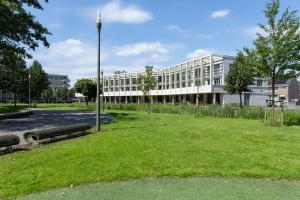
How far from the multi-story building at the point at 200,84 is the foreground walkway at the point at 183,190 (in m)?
40.5

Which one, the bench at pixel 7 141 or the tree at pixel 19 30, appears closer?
the bench at pixel 7 141

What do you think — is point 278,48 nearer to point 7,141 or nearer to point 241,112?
point 241,112

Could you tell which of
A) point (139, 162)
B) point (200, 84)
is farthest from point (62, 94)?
point (139, 162)

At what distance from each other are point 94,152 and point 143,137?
3.28m

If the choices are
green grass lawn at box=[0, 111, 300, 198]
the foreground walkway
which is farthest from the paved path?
the foreground walkway

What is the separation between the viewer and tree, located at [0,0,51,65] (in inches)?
818

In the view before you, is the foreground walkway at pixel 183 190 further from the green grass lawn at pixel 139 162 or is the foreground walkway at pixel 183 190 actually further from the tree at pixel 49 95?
the tree at pixel 49 95

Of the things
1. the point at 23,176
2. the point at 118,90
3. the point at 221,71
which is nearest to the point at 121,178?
the point at 23,176

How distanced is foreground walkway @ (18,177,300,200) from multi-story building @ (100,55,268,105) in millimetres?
40550

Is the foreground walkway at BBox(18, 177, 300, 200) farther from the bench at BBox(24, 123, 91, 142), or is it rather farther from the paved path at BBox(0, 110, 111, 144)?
the paved path at BBox(0, 110, 111, 144)

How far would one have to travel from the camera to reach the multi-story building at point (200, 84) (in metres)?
61.5

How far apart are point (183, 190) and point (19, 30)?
64.9 feet

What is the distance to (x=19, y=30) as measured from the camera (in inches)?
858

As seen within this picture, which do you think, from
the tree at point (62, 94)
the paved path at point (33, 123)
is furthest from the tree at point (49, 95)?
the paved path at point (33, 123)
